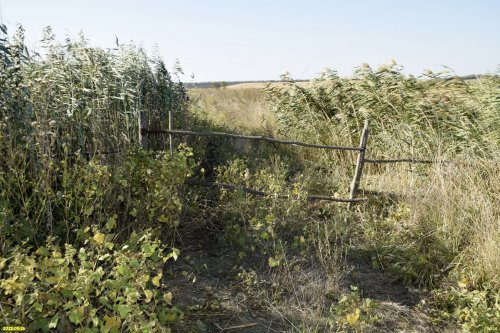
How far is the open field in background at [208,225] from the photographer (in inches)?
96.2

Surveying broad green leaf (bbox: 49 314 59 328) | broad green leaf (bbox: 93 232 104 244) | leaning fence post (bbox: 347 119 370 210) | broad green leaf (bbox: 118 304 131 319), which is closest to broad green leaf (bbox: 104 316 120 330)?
broad green leaf (bbox: 118 304 131 319)

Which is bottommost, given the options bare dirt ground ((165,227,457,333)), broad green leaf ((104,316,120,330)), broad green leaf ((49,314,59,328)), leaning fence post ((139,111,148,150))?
bare dirt ground ((165,227,457,333))

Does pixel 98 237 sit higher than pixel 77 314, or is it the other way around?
pixel 98 237

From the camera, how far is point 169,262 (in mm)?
3691

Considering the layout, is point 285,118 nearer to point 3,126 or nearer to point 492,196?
point 492,196

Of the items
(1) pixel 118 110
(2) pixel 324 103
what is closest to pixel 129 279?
(1) pixel 118 110

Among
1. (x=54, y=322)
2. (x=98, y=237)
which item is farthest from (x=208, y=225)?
(x=54, y=322)

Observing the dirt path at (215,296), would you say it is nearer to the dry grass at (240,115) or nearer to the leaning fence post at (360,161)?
the leaning fence post at (360,161)

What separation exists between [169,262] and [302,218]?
1472mm

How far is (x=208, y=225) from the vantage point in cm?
446

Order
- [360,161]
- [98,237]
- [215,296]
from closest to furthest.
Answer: [98,237] < [215,296] < [360,161]

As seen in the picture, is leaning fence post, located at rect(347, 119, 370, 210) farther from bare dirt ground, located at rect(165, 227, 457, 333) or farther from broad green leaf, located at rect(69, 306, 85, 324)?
broad green leaf, located at rect(69, 306, 85, 324)

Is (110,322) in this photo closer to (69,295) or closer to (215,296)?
(69,295)

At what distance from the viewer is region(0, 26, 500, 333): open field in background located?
2.44 meters
